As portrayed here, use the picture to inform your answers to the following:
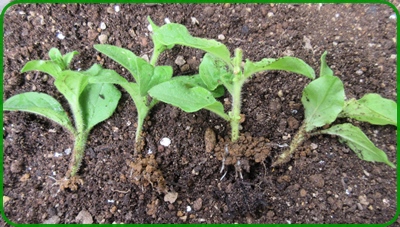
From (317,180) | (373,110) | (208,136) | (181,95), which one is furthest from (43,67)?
(373,110)

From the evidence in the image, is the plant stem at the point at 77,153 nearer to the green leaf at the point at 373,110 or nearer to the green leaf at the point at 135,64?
the green leaf at the point at 135,64

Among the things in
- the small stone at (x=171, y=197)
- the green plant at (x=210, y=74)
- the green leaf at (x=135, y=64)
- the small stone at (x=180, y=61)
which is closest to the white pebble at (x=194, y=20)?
the small stone at (x=180, y=61)

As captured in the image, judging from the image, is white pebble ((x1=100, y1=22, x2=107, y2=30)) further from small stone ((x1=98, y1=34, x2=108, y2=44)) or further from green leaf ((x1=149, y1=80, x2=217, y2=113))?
green leaf ((x1=149, y1=80, x2=217, y2=113))

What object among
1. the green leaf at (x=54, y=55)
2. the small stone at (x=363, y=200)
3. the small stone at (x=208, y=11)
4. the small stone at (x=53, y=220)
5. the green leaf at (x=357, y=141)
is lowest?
the small stone at (x=53, y=220)

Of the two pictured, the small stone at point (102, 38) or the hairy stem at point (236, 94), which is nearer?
the hairy stem at point (236, 94)

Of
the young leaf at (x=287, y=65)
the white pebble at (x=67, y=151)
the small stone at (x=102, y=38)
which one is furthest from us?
the small stone at (x=102, y=38)

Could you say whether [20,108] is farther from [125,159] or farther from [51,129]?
[125,159]

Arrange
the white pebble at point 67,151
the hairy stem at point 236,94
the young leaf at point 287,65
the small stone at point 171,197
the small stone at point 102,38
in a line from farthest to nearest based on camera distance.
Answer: the small stone at point 102,38 < the white pebble at point 67,151 < the small stone at point 171,197 < the hairy stem at point 236,94 < the young leaf at point 287,65

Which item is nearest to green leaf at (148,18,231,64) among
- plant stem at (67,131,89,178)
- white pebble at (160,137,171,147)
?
white pebble at (160,137,171,147)
